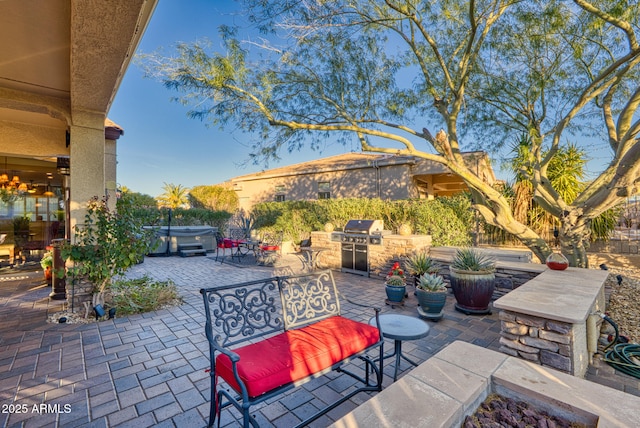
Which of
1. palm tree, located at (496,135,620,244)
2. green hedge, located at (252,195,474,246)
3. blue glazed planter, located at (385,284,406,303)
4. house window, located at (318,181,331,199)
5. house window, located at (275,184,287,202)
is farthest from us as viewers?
house window, located at (275,184,287,202)

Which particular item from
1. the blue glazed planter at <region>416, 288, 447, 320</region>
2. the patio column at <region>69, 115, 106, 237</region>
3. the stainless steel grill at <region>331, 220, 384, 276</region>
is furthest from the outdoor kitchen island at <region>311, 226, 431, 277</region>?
the patio column at <region>69, 115, 106, 237</region>

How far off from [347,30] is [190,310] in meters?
5.70

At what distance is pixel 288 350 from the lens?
2045mm

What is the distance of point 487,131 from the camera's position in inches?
284

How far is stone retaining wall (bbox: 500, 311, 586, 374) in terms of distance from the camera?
7.43 ft

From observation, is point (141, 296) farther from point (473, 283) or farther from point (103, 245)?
point (473, 283)

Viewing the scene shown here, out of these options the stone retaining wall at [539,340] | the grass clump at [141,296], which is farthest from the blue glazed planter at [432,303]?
the grass clump at [141,296]

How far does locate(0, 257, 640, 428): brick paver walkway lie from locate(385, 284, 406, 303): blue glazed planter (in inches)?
6.2

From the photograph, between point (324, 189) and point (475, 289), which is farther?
point (324, 189)

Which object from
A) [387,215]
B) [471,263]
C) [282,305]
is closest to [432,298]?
[471,263]

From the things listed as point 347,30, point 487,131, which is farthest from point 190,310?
point 487,131

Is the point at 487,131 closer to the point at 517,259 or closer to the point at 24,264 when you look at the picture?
the point at 517,259

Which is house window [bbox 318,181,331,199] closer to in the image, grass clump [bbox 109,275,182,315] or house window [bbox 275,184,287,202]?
house window [bbox 275,184,287,202]

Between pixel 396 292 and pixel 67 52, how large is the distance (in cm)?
511
